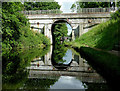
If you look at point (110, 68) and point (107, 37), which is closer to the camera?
point (110, 68)

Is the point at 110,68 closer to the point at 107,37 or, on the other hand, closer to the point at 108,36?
the point at 108,36

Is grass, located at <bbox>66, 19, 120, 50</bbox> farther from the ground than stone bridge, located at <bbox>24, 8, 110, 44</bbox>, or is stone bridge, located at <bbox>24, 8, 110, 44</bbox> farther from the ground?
stone bridge, located at <bbox>24, 8, 110, 44</bbox>

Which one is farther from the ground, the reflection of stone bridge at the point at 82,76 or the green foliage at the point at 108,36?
the green foliage at the point at 108,36

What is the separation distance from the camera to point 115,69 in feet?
11.3

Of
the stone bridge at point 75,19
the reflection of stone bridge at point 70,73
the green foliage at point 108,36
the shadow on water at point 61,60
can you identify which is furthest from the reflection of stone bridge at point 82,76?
the stone bridge at point 75,19

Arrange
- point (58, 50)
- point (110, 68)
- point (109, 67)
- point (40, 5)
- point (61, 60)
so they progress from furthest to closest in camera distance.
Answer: point (40, 5)
point (58, 50)
point (61, 60)
point (109, 67)
point (110, 68)

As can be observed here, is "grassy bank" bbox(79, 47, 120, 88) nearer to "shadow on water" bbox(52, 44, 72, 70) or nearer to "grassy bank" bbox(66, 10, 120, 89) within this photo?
"grassy bank" bbox(66, 10, 120, 89)

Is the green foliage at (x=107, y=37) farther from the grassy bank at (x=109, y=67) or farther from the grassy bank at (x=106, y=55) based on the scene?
the grassy bank at (x=109, y=67)

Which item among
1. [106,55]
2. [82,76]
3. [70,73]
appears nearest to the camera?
[82,76]

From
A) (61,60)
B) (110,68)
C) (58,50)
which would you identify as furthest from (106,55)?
(58,50)

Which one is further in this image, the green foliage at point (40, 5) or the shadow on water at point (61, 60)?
the green foliage at point (40, 5)

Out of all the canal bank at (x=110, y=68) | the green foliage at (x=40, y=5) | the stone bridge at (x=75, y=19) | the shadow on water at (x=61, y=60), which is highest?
the green foliage at (x=40, y=5)

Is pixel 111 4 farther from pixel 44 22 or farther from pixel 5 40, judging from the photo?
pixel 5 40

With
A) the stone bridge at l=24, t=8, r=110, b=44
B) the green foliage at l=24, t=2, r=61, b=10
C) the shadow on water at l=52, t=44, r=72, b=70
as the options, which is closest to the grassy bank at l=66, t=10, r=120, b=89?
the shadow on water at l=52, t=44, r=72, b=70
